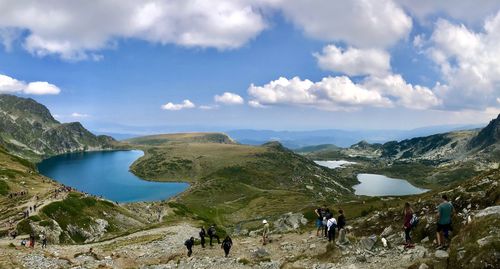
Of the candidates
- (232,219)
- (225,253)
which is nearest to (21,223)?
(225,253)

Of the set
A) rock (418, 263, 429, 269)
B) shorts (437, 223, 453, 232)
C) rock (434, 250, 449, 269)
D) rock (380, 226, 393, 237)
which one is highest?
shorts (437, 223, 453, 232)

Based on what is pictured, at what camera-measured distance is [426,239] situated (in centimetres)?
3525

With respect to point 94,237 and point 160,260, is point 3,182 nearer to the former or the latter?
point 94,237

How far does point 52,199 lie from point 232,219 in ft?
300

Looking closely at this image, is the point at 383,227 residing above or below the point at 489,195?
below

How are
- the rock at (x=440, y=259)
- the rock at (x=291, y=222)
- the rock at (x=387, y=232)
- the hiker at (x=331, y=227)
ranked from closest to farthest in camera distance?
1. the rock at (x=440, y=259)
2. the hiker at (x=331, y=227)
3. the rock at (x=387, y=232)
4. the rock at (x=291, y=222)

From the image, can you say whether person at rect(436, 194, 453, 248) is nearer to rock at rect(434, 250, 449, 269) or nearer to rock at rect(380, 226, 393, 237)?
rock at rect(434, 250, 449, 269)

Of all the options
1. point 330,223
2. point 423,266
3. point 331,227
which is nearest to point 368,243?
point 331,227

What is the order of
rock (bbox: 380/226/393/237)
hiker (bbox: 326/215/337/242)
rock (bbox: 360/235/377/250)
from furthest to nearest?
rock (bbox: 380/226/393/237) < hiker (bbox: 326/215/337/242) < rock (bbox: 360/235/377/250)

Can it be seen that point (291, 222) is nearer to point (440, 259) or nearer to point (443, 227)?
point (443, 227)

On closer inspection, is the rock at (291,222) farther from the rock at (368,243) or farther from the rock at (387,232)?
the rock at (368,243)

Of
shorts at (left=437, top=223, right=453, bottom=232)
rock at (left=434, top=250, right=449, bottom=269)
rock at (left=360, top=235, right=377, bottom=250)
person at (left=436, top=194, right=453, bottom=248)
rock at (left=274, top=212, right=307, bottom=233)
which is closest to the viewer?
rock at (left=434, top=250, right=449, bottom=269)

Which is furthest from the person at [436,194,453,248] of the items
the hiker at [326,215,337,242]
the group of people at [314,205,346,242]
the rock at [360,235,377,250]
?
the hiker at [326,215,337,242]

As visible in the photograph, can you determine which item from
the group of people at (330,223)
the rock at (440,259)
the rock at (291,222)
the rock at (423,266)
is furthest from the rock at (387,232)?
the rock at (291,222)
